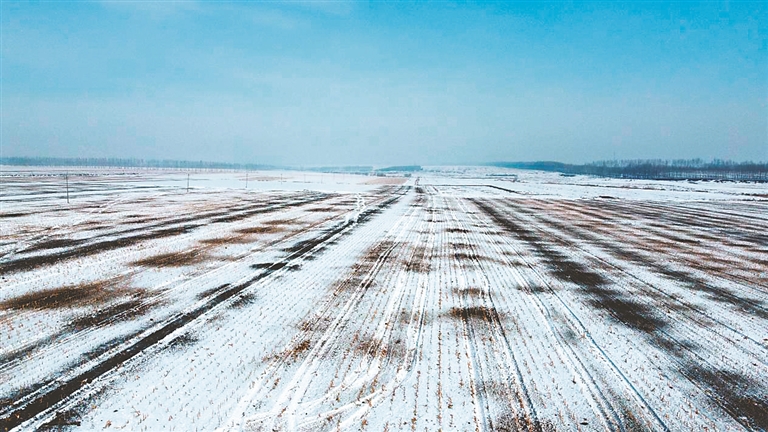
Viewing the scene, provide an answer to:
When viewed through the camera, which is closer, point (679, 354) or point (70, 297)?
point (679, 354)

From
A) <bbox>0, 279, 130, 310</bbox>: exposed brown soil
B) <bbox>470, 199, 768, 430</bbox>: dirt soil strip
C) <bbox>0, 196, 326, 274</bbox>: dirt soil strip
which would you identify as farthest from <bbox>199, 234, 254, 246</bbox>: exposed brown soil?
<bbox>470, 199, 768, 430</bbox>: dirt soil strip

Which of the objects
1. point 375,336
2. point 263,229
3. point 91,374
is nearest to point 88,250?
point 263,229

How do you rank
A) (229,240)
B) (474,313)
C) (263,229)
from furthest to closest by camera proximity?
(263,229) < (229,240) < (474,313)

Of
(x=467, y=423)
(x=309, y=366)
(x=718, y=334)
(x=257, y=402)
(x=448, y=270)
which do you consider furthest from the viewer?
(x=448, y=270)

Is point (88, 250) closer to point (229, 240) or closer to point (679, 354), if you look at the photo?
point (229, 240)

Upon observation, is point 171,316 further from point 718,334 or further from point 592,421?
point 718,334

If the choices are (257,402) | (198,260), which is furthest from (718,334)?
(198,260)

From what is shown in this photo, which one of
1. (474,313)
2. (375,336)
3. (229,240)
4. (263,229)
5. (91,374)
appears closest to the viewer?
(91,374)

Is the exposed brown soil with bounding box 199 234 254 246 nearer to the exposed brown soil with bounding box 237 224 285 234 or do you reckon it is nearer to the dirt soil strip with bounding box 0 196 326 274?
the exposed brown soil with bounding box 237 224 285 234
